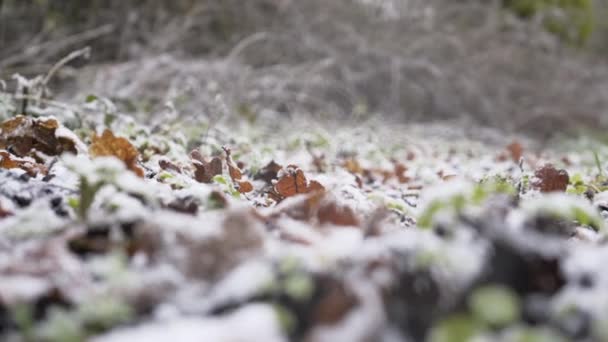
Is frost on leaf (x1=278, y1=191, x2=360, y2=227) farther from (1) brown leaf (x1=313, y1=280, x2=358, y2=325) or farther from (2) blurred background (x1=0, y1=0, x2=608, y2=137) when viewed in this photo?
(2) blurred background (x1=0, y1=0, x2=608, y2=137)

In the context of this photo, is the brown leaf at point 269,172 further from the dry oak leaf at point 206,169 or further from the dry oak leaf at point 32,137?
the dry oak leaf at point 32,137

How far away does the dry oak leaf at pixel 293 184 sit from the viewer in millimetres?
1531

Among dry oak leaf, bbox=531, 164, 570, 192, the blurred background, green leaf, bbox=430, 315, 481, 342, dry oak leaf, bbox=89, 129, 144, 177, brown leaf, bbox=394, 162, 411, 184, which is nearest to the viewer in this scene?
green leaf, bbox=430, 315, 481, 342

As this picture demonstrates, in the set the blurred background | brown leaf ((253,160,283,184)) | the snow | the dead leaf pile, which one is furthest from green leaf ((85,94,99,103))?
the snow

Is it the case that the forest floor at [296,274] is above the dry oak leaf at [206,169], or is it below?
below

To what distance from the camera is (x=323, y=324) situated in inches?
25.5

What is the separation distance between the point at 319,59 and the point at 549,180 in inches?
145

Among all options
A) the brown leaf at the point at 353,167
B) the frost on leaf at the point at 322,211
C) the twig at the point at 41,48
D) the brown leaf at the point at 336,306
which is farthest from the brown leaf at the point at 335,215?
the twig at the point at 41,48

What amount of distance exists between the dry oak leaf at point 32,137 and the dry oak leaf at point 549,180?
4.35 feet

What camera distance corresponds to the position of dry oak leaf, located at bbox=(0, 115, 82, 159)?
5.55 feet

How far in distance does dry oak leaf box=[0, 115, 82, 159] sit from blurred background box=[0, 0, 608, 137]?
119 centimetres

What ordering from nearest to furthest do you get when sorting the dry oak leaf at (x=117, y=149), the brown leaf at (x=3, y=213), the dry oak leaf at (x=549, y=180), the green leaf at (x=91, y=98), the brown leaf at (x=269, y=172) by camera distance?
A: the brown leaf at (x=3, y=213) → the dry oak leaf at (x=117, y=149) → the dry oak leaf at (x=549, y=180) → the brown leaf at (x=269, y=172) → the green leaf at (x=91, y=98)

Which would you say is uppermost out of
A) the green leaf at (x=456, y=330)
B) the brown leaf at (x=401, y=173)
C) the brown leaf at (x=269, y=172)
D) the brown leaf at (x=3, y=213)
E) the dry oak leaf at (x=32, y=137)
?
the brown leaf at (x=401, y=173)

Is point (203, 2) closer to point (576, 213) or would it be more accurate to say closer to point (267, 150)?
point (267, 150)
